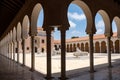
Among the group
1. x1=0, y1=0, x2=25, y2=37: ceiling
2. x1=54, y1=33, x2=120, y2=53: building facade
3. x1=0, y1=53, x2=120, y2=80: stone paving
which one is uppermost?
x1=0, y1=0, x2=25, y2=37: ceiling

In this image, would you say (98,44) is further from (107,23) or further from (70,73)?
(70,73)

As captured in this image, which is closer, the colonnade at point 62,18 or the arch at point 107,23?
the colonnade at point 62,18

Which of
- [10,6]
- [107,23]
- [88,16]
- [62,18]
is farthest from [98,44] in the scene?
[62,18]

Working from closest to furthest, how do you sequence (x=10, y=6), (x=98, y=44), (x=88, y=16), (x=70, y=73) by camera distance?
(x=70, y=73) → (x=88, y=16) → (x=10, y=6) → (x=98, y=44)

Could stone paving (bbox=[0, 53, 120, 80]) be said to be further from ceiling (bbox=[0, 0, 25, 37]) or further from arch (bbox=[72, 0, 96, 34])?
ceiling (bbox=[0, 0, 25, 37])

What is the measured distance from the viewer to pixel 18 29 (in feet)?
54.3

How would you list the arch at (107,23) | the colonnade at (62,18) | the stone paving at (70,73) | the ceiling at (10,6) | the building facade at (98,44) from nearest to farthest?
the colonnade at (62,18)
the stone paving at (70,73)
the arch at (107,23)
the ceiling at (10,6)
the building facade at (98,44)

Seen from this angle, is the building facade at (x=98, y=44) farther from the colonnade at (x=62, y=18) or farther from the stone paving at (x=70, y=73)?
the stone paving at (x=70, y=73)

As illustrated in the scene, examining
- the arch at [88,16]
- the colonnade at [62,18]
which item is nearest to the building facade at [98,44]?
the colonnade at [62,18]

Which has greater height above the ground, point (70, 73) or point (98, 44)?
point (98, 44)

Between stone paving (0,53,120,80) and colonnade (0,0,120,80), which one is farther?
stone paving (0,53,120,80)

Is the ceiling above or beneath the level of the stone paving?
above

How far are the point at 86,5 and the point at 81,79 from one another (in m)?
3.89

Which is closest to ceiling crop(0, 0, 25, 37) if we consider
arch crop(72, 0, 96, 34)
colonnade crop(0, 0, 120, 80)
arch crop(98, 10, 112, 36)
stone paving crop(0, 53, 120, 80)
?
colonnade crop(0, 0, 120, 80)
